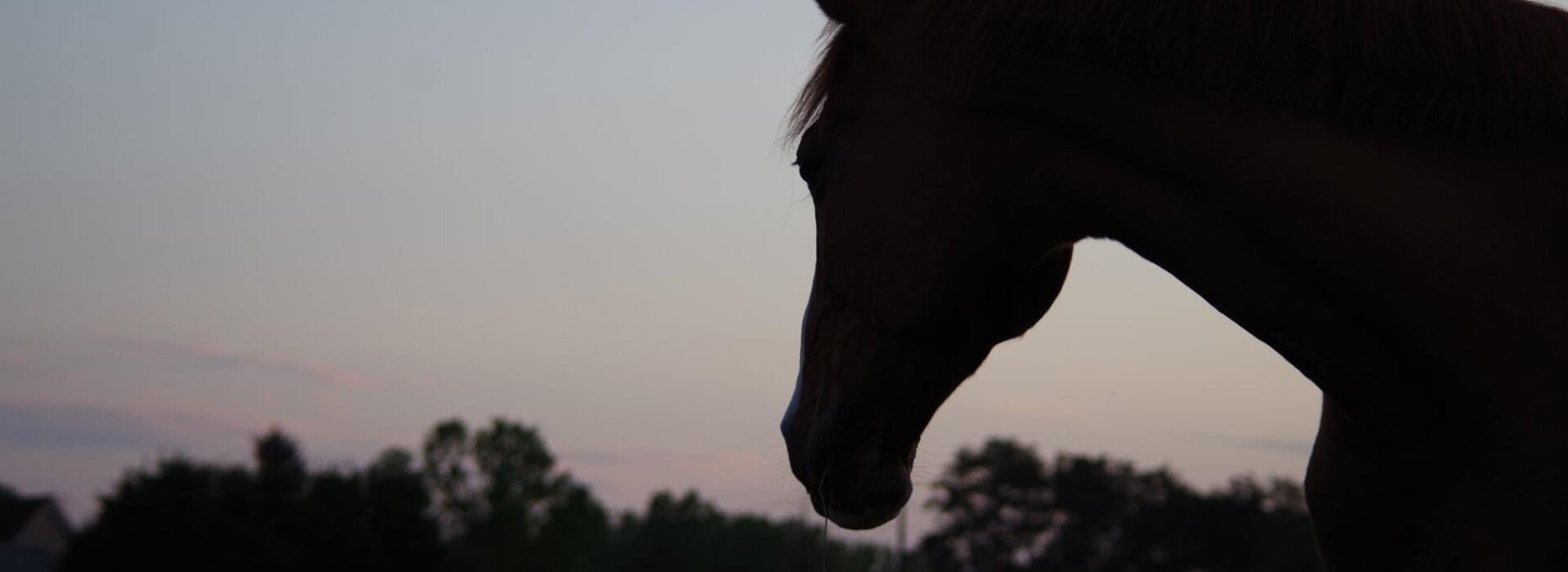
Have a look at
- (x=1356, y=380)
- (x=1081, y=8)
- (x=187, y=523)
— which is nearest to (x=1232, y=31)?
(x=1081, y=8)

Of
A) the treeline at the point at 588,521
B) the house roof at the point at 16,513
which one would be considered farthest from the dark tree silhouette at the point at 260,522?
the house roof at the point at 16,513

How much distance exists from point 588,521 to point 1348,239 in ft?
273

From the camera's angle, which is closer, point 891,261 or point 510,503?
point 891,261

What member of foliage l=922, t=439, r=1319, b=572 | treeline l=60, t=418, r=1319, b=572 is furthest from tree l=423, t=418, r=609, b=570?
foliage l=922, t=439, r=1319, b=572

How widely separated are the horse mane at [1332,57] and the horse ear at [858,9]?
19 centimetres

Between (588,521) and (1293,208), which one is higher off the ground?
(588,521)

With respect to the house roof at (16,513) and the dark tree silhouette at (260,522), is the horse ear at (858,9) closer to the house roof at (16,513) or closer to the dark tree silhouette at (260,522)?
the dark tree silhouette at (260,522)

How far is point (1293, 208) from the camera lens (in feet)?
6.10

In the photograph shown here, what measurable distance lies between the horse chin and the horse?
2.2 inches

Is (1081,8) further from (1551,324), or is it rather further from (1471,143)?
(1551,324)

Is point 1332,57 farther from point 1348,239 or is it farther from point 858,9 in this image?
point 858,9

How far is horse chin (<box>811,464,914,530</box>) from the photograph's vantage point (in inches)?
89.6

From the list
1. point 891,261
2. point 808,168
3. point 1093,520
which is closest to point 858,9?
point 808,168

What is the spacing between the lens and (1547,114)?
1785mm
